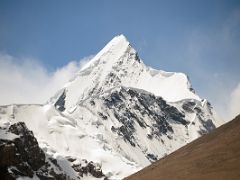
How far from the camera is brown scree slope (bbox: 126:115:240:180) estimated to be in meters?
55.9

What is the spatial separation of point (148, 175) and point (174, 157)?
190 inches

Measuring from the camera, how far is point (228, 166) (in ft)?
183

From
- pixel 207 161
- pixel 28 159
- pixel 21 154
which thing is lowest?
pixel 207 161

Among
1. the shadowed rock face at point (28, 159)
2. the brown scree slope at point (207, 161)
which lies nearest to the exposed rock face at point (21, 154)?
the shadowed rock face at point (28, 159)

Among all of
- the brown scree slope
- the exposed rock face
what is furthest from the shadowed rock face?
the brown scree slope

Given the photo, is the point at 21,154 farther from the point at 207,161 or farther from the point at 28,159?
the point at 207,161

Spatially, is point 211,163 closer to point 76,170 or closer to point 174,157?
point 174,157

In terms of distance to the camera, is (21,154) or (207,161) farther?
(21,154)

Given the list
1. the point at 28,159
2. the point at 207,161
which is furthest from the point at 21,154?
the point at 207,161

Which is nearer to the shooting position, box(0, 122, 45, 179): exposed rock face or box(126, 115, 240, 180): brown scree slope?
box(126, 115, 240, 180): brown scree slope

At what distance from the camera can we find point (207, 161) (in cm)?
6084

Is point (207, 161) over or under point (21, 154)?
under

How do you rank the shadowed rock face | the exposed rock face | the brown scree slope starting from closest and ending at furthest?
the brown scree slope < the exposed rock face < the shadowed rock face

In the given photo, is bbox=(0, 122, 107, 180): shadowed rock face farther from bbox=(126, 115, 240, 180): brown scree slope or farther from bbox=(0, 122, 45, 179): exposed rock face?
bbox=(126, 115, 240, 180): brown scree slope
